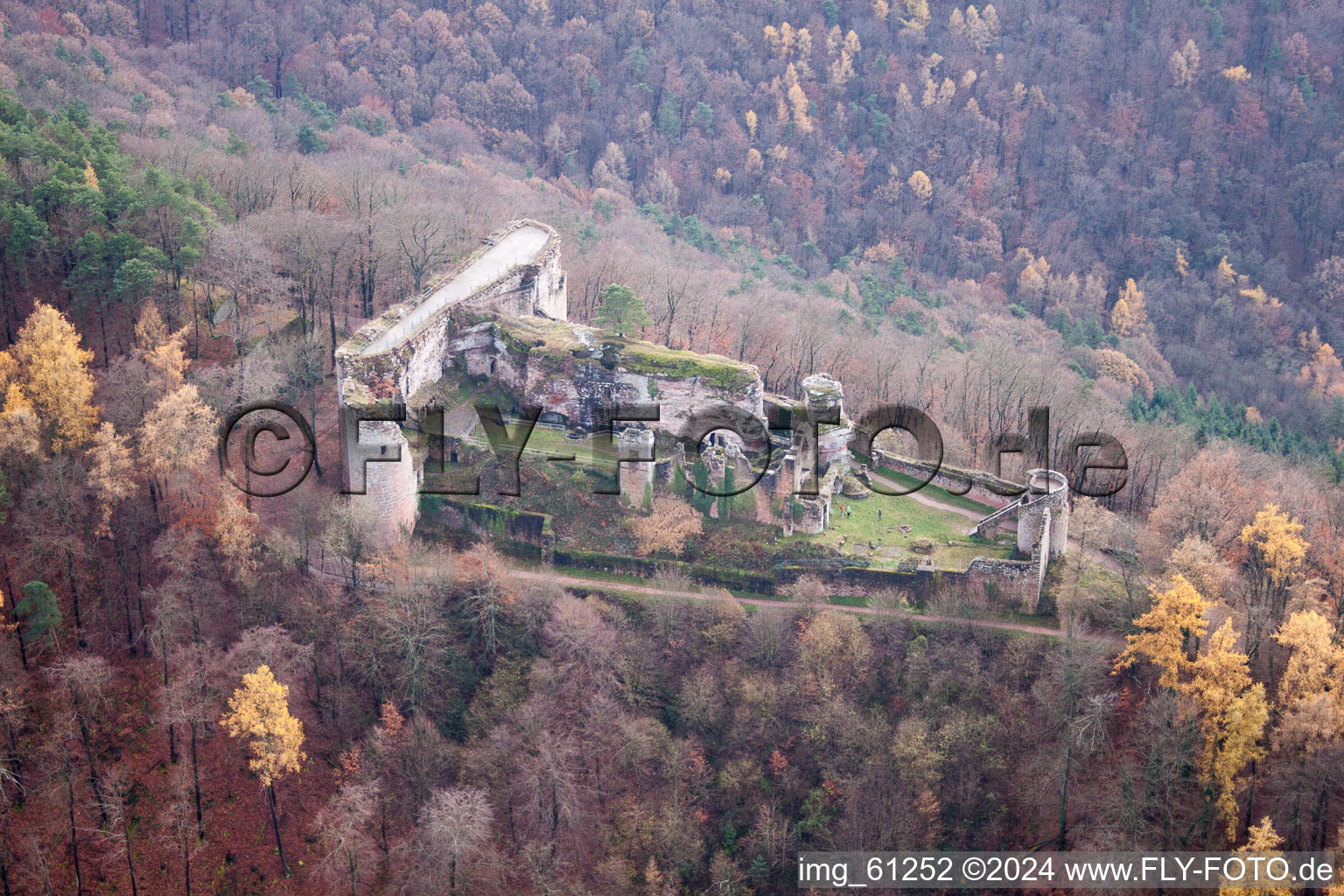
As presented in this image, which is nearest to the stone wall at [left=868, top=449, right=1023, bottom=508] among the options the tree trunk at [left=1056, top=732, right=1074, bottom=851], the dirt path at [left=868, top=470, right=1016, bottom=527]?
the dirt path at [left=868, top=470, right=1016, bottom=527]

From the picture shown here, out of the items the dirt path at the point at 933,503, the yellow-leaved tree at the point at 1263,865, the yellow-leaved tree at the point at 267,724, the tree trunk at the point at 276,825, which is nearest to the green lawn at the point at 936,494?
the dirt path at the point at 933,503

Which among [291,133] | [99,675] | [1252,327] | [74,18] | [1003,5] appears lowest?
[99,675]

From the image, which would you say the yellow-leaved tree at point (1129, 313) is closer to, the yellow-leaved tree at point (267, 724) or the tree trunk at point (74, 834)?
the yellow-leaved tree at point (267, 724)

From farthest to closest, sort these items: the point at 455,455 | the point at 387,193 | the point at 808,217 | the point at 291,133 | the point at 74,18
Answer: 1. the point at 808,217
2. the point at 74,18
3. the point at 291,133
4. the point at 387,193
5. the point at 455,455

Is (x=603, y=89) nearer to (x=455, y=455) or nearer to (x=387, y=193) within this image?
(x=387, y=193)

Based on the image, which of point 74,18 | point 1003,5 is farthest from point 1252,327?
point 74,18

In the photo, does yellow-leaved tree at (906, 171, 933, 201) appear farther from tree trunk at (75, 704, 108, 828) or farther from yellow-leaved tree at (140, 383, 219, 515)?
tree trunk at (75, 704, 108, 828)
